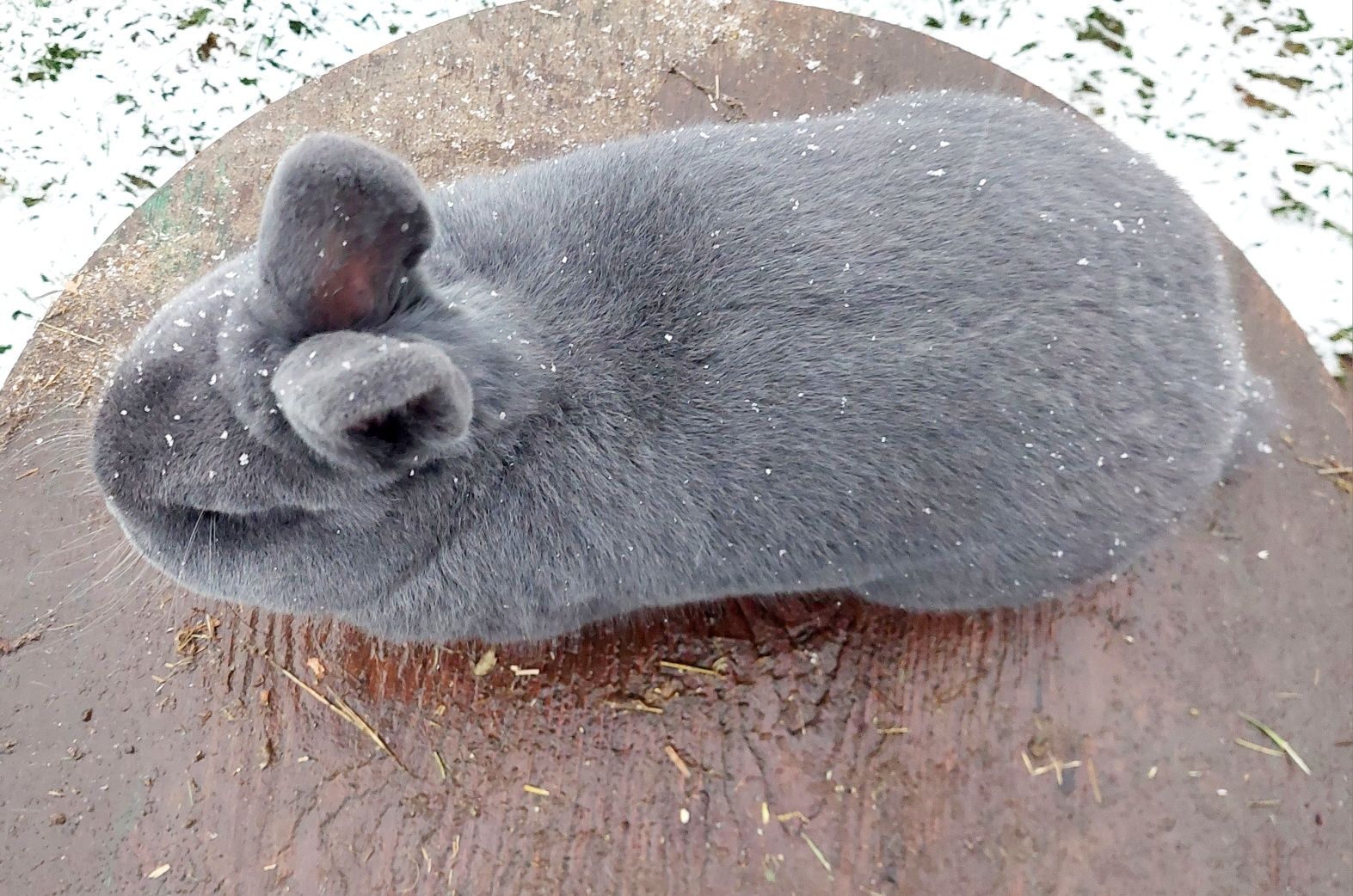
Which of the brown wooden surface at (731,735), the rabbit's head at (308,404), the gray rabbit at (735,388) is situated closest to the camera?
the rabbit's head at (308,404)

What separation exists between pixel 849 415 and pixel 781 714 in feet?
2.94

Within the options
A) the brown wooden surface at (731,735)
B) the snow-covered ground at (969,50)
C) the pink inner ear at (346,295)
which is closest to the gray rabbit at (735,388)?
the pink inner ear at (346,295)

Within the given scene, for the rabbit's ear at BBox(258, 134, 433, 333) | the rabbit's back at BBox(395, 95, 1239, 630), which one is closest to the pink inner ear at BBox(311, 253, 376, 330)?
the rabbit's ear at BBox(258, 134, 433, 333)

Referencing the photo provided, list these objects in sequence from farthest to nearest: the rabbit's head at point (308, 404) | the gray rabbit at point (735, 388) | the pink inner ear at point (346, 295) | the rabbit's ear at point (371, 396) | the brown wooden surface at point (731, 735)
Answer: the brown wooden surface at point (731, 735) → the gray rabbit at point (735, 388) → the pink inner ear at point (346, 295) → the rabbit's head at point (308, 404) → the rabbit's ear at point (371, 396)

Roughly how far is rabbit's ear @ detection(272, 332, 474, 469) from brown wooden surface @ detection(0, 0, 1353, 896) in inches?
37.3

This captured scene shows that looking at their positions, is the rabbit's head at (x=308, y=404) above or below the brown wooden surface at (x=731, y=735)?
above

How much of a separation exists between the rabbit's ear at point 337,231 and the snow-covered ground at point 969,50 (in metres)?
2.73

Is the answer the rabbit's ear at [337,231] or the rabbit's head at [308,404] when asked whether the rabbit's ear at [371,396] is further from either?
the rabbit's ear at [337,231]

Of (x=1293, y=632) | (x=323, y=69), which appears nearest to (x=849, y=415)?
(x=1293, y=632)

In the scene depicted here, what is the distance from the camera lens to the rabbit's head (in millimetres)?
1208

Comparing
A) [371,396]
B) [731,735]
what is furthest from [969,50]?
[371,396]

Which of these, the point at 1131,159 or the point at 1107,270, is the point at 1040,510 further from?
the point at 1131,159

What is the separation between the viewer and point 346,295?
1.37 m

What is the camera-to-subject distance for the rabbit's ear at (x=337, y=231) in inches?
48.6
